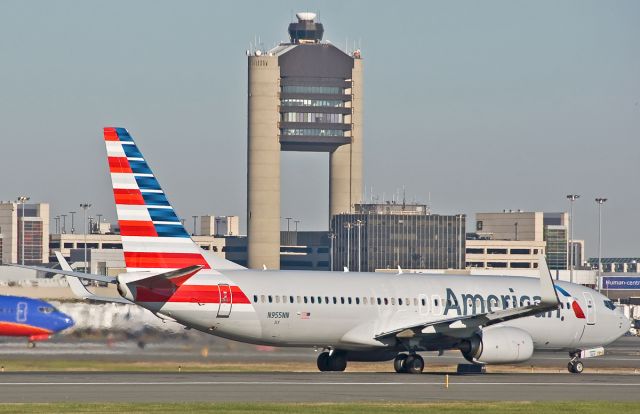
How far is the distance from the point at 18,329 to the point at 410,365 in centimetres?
2569

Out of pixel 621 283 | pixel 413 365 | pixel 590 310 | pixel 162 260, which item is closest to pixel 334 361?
pixel 413 365

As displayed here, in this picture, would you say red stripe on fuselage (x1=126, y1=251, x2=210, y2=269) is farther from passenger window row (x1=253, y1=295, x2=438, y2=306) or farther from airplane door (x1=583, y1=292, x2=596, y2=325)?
airplane door (x1=583, y1=292, x2=596, y2=325)

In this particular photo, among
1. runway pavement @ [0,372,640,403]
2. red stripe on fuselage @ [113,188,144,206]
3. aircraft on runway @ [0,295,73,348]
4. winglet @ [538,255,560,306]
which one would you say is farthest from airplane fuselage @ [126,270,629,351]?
aircraft on runway @ [0,295,73,348]

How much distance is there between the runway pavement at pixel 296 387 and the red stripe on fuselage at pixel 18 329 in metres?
20.7

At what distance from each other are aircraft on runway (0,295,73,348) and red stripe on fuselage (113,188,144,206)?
55.8ft

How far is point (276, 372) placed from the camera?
49.8m

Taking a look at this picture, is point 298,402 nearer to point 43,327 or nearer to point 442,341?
point 442,341

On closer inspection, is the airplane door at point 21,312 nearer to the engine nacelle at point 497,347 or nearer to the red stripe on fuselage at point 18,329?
the red stripe on fuselage at point 18,329

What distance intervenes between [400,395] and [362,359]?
11962 millimetres

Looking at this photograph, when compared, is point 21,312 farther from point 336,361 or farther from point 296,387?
point 296,387

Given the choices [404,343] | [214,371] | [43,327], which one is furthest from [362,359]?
[43,327]

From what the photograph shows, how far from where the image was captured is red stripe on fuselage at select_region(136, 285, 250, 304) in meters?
45.5

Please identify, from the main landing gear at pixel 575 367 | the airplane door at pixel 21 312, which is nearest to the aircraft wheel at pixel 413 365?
the main landing gear at pixel 575 367

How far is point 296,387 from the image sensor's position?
41188mm
